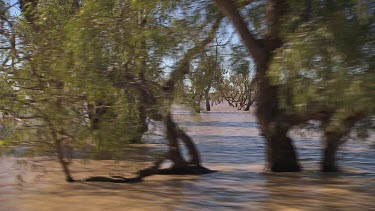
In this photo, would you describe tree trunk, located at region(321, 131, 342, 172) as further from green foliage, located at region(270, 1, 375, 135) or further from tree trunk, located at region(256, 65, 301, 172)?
green foliage, located at region(270, 1, 375, 135)

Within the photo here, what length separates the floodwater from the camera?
7.14m

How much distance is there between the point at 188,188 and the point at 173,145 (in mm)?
1021

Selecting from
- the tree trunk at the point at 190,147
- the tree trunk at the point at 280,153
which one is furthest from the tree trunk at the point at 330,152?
the tree trunk at the point at 190,147

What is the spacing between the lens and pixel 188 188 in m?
8.38

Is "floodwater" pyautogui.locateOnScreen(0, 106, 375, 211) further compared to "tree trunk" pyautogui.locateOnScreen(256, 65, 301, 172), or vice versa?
"tree trunk" pyautogui.locateOnScreen(256, 65, 301, 172)

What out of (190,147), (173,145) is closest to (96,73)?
(173,145)

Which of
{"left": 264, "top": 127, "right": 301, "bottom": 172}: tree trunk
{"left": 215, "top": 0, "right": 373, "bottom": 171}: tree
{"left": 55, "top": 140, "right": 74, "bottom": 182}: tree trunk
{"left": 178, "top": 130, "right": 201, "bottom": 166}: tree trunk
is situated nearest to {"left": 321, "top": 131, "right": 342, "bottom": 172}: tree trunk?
{"left": 215, "top": 0, "right": 373, "bottom": 171}: tree

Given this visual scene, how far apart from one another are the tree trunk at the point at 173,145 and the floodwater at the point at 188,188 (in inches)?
6.3

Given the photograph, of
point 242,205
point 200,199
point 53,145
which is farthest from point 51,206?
point 242,205

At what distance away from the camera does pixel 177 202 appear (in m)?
7.35

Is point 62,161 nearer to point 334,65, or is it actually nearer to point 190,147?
point 190,147

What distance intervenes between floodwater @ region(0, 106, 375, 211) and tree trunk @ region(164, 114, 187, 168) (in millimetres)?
159

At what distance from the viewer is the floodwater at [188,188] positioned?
714cm

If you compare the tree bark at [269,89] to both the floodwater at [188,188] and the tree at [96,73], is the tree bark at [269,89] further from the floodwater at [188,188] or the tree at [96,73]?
the tree at [96,73]
